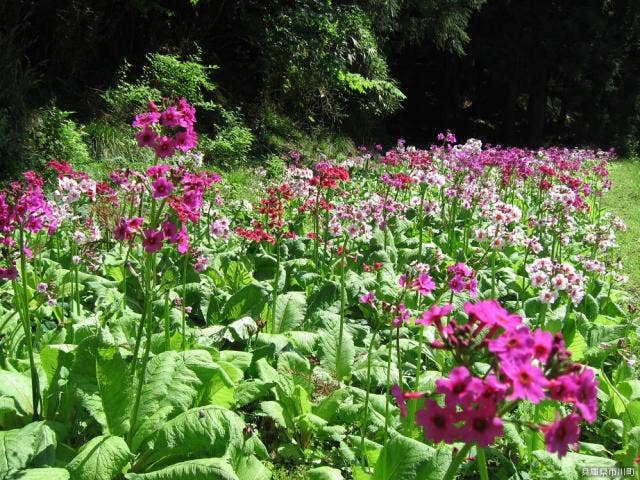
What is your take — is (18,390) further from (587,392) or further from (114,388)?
(587,392)

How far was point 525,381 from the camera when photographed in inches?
46.5

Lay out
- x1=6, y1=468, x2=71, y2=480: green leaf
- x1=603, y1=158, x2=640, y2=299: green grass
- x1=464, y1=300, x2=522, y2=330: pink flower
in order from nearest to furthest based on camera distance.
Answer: x1=464, y1=300, x2=522, y2=330: pink flower
x1=6, y1=468, x2=71, y2=480: green leaf
x1=603, y1=158, x2=640, y2=299: green grass

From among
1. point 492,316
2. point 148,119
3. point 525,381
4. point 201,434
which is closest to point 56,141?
point 148,119

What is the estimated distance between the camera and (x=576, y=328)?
12.3 ft

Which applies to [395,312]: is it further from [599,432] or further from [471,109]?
[471,109]

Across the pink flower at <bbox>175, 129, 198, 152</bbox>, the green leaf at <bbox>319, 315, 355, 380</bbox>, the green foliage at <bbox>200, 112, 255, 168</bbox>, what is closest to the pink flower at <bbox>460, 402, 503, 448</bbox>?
the pink flower at <bbox>175, 129, 198, 152</bbox>

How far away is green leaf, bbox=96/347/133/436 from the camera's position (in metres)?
2.27

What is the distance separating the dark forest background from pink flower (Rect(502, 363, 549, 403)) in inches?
116

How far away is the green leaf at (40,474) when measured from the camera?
1.84m

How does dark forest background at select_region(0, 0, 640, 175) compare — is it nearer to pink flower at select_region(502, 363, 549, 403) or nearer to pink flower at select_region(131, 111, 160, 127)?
pink flower at select_region(131, 111, 160, 127)

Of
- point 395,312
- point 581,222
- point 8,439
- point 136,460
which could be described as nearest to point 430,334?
point 395,312

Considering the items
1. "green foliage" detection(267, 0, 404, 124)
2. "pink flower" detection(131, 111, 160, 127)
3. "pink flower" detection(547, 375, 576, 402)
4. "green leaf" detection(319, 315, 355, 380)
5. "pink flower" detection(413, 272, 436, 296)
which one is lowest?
"green leaf" detection(319, 315, 355, 380)

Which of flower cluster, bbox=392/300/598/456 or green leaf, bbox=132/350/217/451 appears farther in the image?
green leaf, bbox=132/350/217/451

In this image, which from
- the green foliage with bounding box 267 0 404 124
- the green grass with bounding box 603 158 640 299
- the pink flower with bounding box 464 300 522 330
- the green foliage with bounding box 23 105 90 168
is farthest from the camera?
the green foliage with bounding box 267 0 404 124
